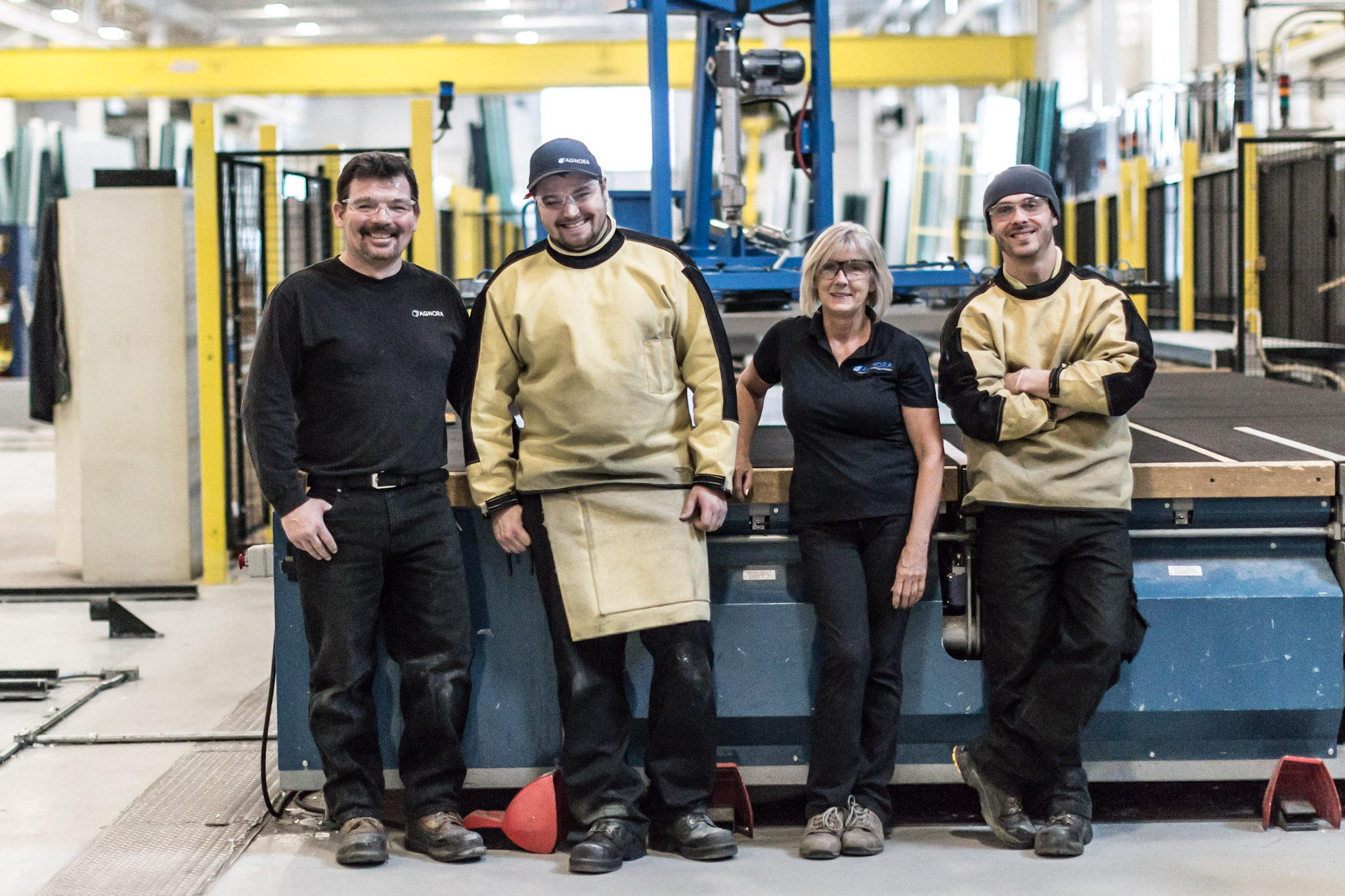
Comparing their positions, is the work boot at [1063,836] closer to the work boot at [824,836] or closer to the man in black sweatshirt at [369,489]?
the work boot at [824,836]

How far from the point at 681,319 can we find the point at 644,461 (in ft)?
→ 1.08

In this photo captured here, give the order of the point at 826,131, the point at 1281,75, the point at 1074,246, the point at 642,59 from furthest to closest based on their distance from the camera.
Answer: the point at 642,59, the point at 1074,246, the point at 1281,75, the point at 826,131

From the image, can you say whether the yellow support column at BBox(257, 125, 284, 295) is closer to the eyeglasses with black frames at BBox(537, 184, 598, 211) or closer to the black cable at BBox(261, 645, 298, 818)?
the black cable at BBox(261, 645, 298, 818)

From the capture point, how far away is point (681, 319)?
306 centimetres

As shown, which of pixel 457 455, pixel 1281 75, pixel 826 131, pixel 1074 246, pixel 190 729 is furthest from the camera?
pixel 1074 246

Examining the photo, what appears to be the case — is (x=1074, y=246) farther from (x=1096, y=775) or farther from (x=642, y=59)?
(x=1096, y=775)

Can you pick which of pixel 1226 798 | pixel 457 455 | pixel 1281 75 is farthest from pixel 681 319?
pixel 1281 75

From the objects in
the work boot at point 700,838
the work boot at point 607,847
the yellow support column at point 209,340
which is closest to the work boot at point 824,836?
the work boot at point 700,838

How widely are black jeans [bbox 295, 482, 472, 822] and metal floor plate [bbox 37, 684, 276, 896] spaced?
0.32 meters

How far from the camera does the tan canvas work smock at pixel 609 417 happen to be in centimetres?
300

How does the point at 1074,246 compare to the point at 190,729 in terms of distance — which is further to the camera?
the point at 1074,246

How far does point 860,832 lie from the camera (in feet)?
10.0

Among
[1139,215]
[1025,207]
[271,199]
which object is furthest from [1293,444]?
[1139,215]

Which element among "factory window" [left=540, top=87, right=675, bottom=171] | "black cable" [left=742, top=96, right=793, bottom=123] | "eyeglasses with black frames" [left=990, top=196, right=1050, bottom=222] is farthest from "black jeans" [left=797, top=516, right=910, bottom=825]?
"factory window" [left=540, top=87, right=675, bottom=171]
